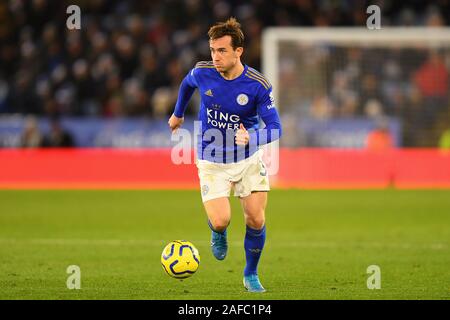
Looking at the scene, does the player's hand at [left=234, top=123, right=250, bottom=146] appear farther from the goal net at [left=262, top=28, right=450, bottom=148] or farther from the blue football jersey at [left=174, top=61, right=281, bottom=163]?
the goal net at [left=262, top=28, right=450, bottom=148]

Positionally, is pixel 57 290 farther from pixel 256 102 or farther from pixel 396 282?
pixel 396 282

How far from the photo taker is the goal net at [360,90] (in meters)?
20.0

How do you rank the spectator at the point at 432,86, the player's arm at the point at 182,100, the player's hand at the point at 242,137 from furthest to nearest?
the spectator at the point at 432,86 → the player's arm at the point at 182,100 → the player's hand at the point at 242,137

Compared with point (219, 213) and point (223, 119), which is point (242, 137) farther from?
point (219, 213)

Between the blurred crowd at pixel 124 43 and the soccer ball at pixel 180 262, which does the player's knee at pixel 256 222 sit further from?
the blurred crowd at pixel 124 43

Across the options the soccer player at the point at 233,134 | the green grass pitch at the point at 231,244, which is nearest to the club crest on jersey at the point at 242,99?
the soccer player at the point at 233,134

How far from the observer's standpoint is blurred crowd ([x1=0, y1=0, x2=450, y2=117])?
21703 mm

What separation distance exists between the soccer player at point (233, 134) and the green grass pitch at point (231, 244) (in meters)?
0.59

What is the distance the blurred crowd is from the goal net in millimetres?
537

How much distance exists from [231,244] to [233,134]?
384 cm

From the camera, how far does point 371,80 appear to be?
2056 centimetres

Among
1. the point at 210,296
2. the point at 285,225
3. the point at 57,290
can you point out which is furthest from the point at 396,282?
the point at 285,225

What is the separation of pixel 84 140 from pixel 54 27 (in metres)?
3.95

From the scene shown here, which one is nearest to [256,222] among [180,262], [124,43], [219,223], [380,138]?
[219,223]
